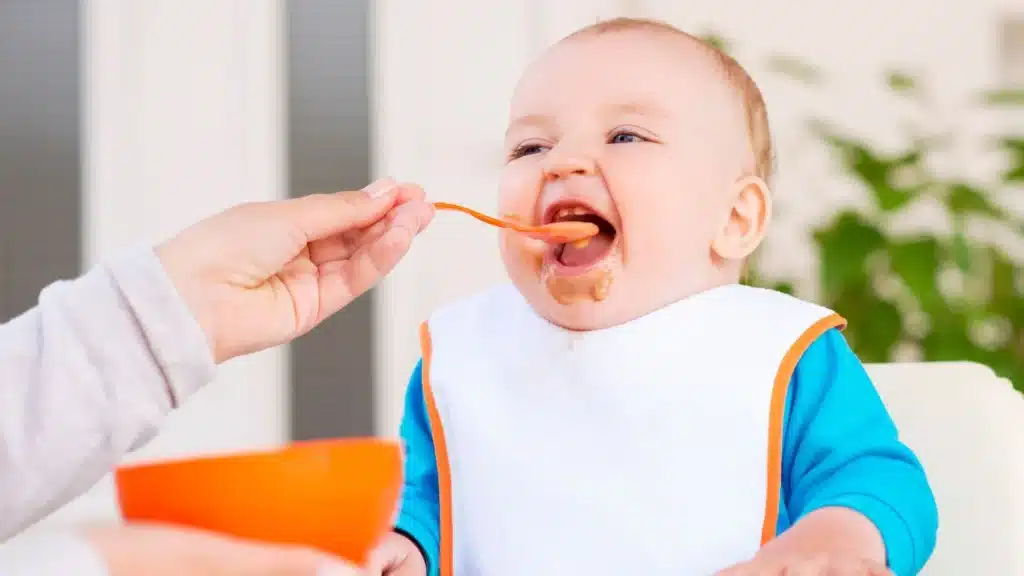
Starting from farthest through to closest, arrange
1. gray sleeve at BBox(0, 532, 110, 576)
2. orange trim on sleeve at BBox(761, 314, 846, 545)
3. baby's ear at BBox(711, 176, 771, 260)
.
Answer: baby's ear at BBox(711, 176, 771, 260) → orange trim on sleeve at BBox(761, 314, 846, 545) → gray sleeve at BBox(0, 532, 110, 576)

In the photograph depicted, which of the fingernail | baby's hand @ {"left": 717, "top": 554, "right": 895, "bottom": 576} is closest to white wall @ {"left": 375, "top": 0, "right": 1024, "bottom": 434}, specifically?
the fingernail

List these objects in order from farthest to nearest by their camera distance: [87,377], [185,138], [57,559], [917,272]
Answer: [185,138] < [917,272] < [87,377] < [57,559]

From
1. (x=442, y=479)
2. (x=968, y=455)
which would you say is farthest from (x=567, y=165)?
(x=968, y=455)

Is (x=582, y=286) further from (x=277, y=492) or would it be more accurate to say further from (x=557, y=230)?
(x=277, y=492)

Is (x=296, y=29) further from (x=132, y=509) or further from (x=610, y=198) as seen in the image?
(x=132, y=509)

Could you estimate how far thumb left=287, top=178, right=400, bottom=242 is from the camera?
2.43 ft

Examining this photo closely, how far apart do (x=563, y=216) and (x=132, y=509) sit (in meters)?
0.54

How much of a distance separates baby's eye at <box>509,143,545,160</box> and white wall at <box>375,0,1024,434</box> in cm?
168

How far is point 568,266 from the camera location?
920 millimetres

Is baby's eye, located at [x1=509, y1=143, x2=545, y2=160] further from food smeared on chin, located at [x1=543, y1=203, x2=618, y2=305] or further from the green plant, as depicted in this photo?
the green plant

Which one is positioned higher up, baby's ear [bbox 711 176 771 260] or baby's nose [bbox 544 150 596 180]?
baby's nose [bbox 544 150 596 180]

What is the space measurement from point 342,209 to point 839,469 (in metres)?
0.41

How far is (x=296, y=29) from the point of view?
277 centimetres

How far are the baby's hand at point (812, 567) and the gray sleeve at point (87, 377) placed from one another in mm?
361
